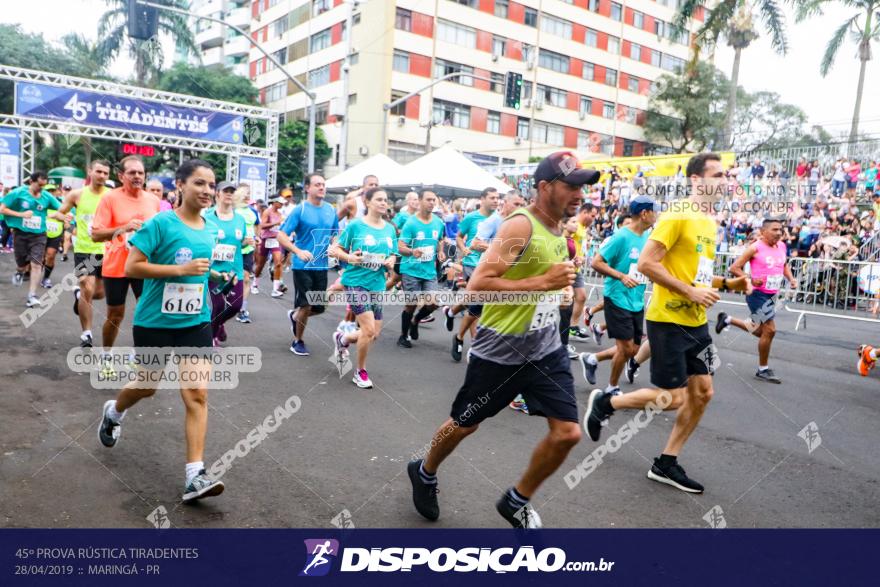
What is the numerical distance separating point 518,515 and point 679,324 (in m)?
1.77

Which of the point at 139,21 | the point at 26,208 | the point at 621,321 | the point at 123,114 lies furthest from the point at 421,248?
the point at 123,114

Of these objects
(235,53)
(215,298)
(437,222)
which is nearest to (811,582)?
(215,298)

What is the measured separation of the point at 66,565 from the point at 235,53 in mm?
63344

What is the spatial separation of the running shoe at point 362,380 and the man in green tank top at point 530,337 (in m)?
3.10

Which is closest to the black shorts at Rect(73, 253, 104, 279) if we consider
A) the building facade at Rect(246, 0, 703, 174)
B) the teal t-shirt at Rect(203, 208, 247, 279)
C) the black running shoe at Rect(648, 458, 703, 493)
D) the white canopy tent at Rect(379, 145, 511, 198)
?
the teal t-shirt at Rect(203, 208, 247, 279)

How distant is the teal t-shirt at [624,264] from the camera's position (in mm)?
6516

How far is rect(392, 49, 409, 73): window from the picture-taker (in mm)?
40781

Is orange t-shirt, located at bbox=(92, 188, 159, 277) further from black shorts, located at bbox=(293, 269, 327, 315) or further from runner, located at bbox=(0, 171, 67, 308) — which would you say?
runner, located at bbox=(0, 171, 67, 308)

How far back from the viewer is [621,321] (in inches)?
257

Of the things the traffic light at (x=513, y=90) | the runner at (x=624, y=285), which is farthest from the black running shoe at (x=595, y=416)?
the traffic light at (x=513, y=90)

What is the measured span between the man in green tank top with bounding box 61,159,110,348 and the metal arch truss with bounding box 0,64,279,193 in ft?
45.8

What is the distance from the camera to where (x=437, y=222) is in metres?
9.05

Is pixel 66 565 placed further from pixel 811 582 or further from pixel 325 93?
pixel 325 93

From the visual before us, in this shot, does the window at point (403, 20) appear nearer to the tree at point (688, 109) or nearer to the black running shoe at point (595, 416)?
the tree at point (688, 109)
